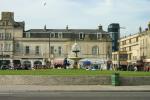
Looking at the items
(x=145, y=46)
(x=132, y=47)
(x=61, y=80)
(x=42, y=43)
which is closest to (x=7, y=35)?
(x=42, y=43)

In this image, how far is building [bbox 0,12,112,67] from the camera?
430 ft

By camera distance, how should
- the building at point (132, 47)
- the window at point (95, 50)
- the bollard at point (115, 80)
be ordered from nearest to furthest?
the bollard at point (115, 80) < the window at point (95, 50) < the building at point (132, 47)

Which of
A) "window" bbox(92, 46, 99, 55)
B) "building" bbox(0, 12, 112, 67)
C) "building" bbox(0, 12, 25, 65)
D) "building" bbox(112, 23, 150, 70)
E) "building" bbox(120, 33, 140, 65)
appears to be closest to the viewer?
"building" bbox(0, 12, 25, 65)

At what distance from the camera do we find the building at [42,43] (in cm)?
13100

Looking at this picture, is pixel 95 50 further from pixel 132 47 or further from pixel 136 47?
pixel 132 47

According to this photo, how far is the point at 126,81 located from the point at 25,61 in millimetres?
88890

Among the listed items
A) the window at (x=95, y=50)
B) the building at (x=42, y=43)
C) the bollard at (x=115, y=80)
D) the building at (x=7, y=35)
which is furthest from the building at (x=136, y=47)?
the bollard at (x=115, y=80)

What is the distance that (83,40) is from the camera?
134m

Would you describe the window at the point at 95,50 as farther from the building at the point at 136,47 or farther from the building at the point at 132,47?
the building at the point at 132,47

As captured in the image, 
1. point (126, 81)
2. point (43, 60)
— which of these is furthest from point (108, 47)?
point (126, 81)

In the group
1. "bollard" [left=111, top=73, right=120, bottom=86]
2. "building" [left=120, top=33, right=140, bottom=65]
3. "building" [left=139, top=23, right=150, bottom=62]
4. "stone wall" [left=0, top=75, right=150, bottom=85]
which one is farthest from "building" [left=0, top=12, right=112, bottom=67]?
"bollard" [left=111, top=73, right=120, bottom=86]

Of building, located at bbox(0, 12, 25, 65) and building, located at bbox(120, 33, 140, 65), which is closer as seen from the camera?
building, located at bbox(0, 12, 25, 65)

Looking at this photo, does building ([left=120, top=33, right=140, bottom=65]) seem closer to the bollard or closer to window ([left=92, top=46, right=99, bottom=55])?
window ([left=92, top=46, right=99, bottom=55])

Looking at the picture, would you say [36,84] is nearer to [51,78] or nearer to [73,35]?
[51,78]
